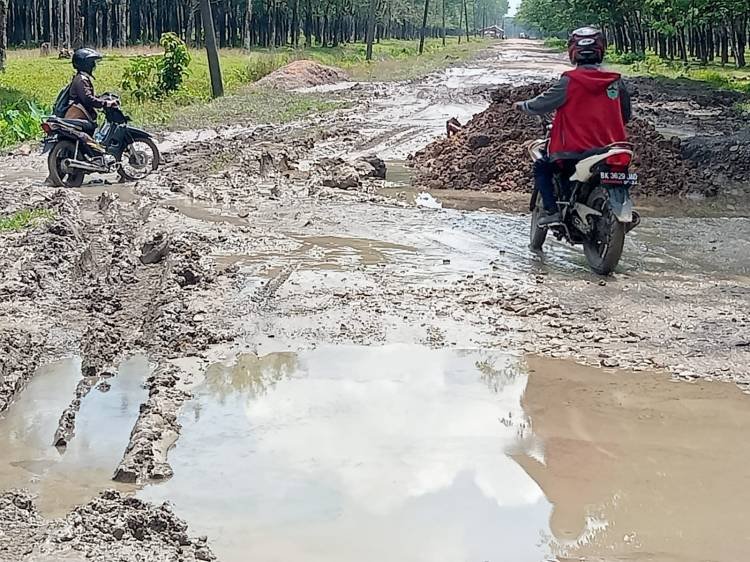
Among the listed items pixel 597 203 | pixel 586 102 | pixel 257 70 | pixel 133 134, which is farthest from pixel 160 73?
pixel 597 203

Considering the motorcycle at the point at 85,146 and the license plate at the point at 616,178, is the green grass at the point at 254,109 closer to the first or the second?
the motorcycle at the point at 85,146

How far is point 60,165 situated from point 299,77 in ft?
80.5

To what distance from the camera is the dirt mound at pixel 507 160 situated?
1310 cm

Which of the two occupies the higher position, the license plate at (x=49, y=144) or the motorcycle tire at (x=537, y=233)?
the license plate at (x=49, y=144)

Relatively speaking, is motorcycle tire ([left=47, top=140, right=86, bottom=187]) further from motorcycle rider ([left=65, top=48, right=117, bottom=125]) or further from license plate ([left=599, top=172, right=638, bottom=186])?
license plate ([left=599, top=172, right=638, bottom=186])

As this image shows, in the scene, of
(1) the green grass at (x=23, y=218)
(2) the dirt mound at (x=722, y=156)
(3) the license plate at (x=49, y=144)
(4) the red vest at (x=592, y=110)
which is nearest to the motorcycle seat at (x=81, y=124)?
(3) the license plate at (x=49, y=144)

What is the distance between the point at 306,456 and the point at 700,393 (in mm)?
2359

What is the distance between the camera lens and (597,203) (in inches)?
329

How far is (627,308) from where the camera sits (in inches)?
283

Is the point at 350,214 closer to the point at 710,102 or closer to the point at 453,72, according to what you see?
the point at 710,102

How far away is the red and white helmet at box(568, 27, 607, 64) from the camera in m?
8.16

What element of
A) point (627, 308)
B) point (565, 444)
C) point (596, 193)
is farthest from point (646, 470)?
point (596, 193)

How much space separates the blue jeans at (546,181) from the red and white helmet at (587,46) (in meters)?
0.94

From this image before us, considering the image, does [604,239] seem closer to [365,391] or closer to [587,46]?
[587,46]
